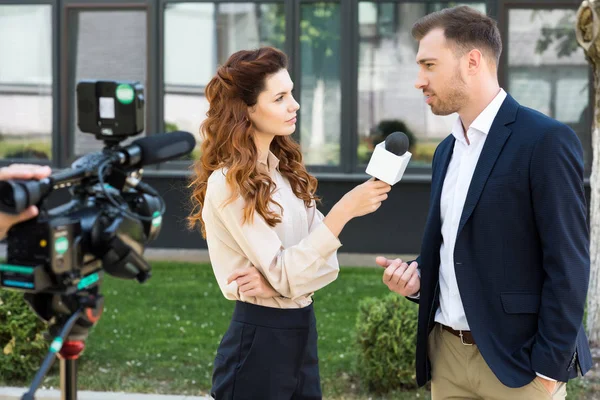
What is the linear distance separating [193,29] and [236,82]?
10.4 meters

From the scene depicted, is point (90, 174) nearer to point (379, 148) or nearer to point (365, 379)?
point (379, 148)

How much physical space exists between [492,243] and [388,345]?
3.14 m

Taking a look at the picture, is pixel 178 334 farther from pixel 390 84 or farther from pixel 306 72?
pixel 390 84

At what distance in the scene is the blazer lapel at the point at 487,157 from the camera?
324 cm

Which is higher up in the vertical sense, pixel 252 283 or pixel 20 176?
Answer: pixel 20 176

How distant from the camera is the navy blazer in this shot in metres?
3.07

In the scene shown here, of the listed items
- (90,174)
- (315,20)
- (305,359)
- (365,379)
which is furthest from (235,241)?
(315,20)

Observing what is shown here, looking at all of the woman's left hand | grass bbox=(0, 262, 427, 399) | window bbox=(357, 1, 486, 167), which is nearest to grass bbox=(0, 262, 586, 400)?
grass bbox=(0, 262, 427, 399)

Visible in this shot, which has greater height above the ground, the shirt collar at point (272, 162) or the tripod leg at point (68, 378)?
the shirt collar at point (272, 162)

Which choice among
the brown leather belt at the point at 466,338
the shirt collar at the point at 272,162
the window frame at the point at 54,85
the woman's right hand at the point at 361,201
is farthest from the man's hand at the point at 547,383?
the window frame at the point at 54,85

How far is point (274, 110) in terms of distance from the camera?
11.8ft

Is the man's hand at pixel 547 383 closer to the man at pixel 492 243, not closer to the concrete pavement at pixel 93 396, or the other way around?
the man at pixel 492 243

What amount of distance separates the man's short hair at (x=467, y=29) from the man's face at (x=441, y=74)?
0.08 feet

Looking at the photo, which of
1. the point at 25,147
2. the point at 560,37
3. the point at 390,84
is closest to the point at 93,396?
the point at 390,84
